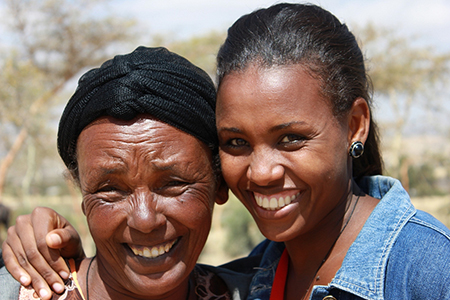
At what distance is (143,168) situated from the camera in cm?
194

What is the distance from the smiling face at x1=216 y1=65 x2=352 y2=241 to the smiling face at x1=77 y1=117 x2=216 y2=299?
0.80 ft

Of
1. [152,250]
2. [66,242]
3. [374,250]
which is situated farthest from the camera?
[66,242]

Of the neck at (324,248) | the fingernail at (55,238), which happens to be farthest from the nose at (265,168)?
the fingernail at (55,238)

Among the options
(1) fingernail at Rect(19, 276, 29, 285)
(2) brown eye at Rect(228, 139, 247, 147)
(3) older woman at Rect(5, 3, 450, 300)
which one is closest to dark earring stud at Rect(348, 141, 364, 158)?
(3) older woman at Rect(5, 3, 450, 300)

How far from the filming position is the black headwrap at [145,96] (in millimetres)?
2004

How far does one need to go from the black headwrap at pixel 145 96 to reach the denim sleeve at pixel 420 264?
100 centimetres

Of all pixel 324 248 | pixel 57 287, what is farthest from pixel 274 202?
pixel 57 287

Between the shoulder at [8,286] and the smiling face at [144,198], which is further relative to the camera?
the shoulder at [8,286]

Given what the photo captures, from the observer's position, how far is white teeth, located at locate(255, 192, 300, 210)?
1946 mm

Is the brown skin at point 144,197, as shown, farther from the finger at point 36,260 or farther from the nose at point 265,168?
the nose at point 265,168

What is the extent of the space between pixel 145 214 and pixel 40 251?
0.64m

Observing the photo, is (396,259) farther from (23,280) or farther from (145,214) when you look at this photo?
(23,280)

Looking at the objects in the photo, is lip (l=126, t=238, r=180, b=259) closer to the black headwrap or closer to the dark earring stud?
the black headwrap

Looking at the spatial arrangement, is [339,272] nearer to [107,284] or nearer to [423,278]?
[423,278]
